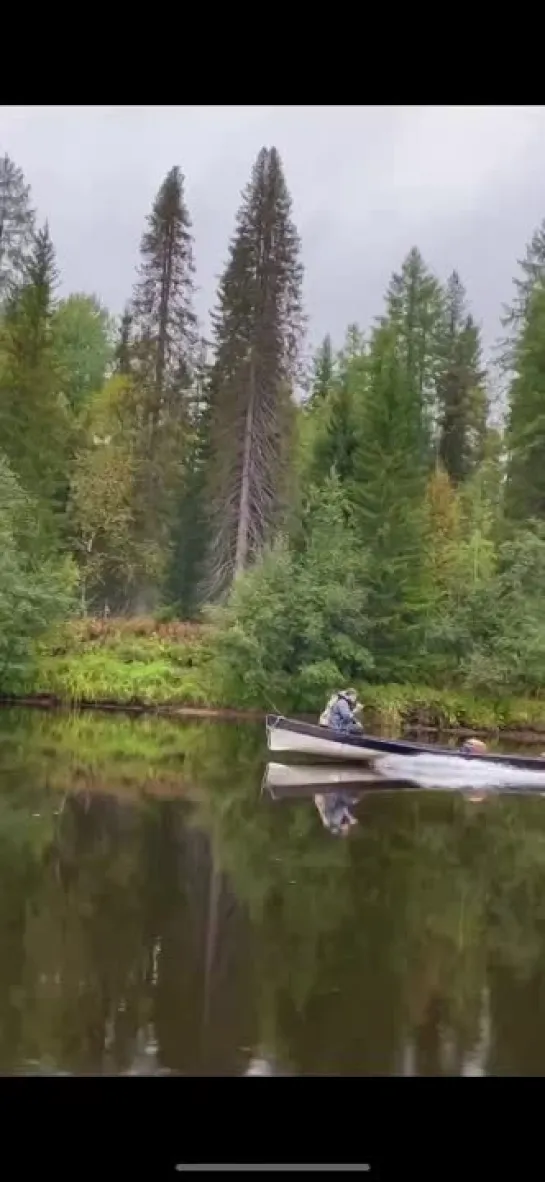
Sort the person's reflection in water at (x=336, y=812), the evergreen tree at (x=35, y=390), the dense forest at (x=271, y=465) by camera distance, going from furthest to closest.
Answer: the evergreen tree at (x=35, y=390) < the dense forest at (x=271, y=465) < the person's reflection in water at (x=336, y=812)

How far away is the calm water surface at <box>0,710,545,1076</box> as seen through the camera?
4.11 meters

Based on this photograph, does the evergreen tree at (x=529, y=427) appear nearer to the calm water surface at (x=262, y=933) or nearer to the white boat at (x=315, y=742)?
the white boat at (x=315, y=742)

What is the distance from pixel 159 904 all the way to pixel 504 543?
10970mm

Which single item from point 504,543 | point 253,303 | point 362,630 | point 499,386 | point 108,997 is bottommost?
point 108,997

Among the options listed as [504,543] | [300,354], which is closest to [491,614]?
[504,543]

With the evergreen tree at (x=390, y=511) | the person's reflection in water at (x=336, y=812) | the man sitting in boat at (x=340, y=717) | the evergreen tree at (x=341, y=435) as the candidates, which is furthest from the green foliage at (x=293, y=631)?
the person's reflection in water at (x=336, y=812)

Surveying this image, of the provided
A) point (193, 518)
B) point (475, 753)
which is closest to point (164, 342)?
point (193, 518)

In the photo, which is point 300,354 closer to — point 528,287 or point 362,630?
point 528,287

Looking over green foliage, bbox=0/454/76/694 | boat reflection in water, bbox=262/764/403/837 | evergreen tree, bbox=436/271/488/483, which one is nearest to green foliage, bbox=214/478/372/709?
green foliage, bbox=0/454/76/694

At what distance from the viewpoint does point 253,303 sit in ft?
67.7

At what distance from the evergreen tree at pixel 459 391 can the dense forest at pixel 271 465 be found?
0.12ft

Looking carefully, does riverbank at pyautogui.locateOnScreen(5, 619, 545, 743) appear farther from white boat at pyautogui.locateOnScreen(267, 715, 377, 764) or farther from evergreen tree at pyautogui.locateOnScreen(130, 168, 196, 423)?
evergreen tree at pyautogui.locateOnScreen(130, 168, 196, 423)

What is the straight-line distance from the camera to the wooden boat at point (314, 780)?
9727mm

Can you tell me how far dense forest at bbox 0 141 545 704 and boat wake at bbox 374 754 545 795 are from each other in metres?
4.98
